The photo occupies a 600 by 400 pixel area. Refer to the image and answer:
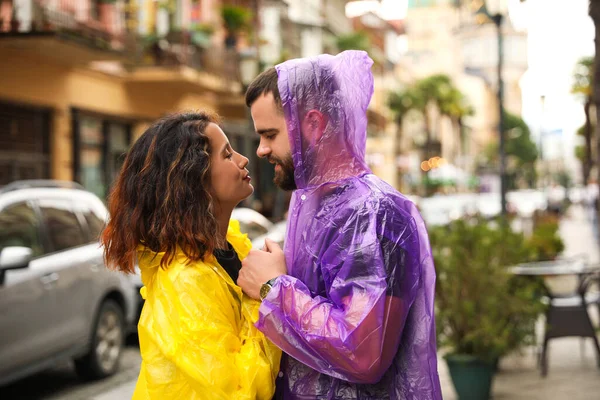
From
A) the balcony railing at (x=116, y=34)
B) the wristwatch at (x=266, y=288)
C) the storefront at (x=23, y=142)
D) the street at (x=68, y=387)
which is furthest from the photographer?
the storefront at (x=23, y=142)

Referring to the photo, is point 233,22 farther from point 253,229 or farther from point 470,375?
point 470,375

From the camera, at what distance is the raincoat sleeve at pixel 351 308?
7.22 feet

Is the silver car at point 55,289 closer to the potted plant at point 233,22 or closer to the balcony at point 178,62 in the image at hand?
the balcony at point 178,62

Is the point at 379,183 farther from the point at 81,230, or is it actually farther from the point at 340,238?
the point at 81,230

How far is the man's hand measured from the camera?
236 cm

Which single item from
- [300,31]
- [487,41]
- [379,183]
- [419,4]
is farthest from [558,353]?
[419,4]

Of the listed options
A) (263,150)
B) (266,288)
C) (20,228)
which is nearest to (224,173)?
(263,150)

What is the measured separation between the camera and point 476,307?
669 centimetres

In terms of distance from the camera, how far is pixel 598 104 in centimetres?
614

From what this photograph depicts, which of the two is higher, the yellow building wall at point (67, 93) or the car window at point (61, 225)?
the yellow building wall at point (67, 93)

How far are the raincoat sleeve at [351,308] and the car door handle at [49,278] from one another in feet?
17.8

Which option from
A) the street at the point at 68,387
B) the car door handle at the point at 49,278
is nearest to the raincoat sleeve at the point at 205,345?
the car door handle at the point at 49,278

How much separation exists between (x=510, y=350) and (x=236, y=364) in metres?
4.99

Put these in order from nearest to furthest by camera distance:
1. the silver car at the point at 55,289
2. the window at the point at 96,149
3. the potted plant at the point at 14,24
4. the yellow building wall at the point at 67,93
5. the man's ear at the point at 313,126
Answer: the man's ear at the point at 313,126
the silver car at the point at 55,289
the potted plant at the point at 14,24
the yellow building wall at the point at 67,93
the window at the point at 96,149
